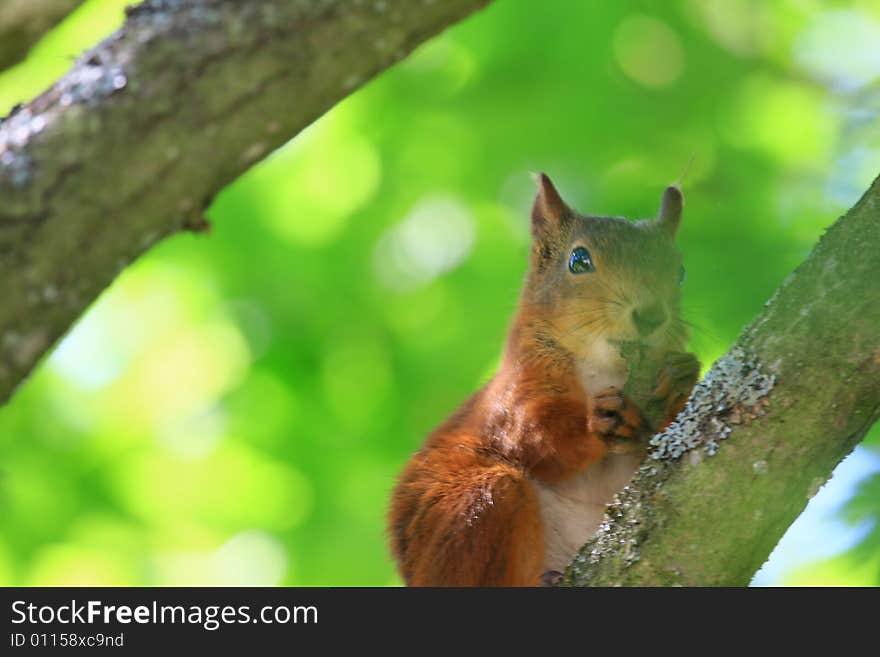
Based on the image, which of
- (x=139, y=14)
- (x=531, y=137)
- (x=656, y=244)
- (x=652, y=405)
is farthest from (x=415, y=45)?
(x=531, y=137)

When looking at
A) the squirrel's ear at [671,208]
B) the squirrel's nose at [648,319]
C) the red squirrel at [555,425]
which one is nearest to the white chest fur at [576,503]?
the red squirrel at [555,425]

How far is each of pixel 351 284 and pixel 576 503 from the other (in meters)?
2.35

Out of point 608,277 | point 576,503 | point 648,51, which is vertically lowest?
point 576,503

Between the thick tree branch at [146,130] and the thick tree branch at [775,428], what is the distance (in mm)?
1292

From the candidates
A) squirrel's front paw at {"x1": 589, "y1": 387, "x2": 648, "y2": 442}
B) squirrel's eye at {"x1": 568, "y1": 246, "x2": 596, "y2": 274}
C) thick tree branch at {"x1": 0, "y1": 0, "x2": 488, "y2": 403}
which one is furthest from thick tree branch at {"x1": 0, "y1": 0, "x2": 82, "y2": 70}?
squirrel's eye at {"x1": 568, "y1": 246, "x2": 596, "y2": 274}

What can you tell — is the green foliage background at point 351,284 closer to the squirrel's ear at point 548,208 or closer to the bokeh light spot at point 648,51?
the bokeh light spot at point 648,51

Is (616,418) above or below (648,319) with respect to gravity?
below

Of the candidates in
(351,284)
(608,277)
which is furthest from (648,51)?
(351,284)

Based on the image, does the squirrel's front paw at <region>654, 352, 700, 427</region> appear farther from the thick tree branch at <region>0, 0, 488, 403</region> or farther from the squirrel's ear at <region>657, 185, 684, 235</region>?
the thick tree branch at <region>0, 0, 488, 403</region>

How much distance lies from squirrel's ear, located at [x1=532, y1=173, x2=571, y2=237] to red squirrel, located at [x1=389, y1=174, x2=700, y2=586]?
11cm

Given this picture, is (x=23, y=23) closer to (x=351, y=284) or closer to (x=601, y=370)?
(x=601, y=370)

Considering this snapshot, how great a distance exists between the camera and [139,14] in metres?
2.29

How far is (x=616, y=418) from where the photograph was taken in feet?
12.4
